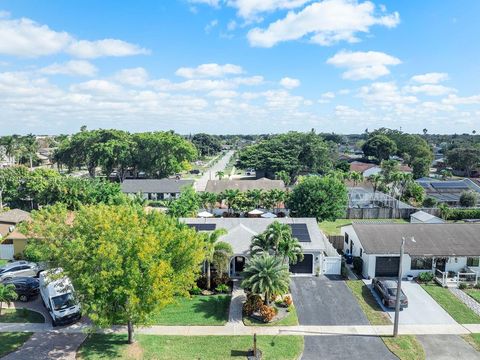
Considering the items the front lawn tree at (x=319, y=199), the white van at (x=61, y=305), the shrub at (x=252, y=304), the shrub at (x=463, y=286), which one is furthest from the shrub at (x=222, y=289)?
the front lawn tree at (x=319, y=199)

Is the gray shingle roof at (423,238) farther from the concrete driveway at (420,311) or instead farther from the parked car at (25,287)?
the parked car at (25,287)

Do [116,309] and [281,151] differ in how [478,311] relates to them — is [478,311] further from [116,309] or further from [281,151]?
[281,151]

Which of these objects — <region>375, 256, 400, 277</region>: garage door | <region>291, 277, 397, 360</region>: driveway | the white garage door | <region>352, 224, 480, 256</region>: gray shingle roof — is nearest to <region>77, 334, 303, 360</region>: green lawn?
<region>291, 277, 397, 360</region>: driveway

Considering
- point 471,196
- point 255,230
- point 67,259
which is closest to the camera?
point 67,259

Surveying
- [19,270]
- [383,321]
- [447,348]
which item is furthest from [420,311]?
[19,270]

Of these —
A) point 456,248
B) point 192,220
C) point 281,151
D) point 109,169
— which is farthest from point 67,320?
point 281,151

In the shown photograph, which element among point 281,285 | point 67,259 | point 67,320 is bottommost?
point 67,320
